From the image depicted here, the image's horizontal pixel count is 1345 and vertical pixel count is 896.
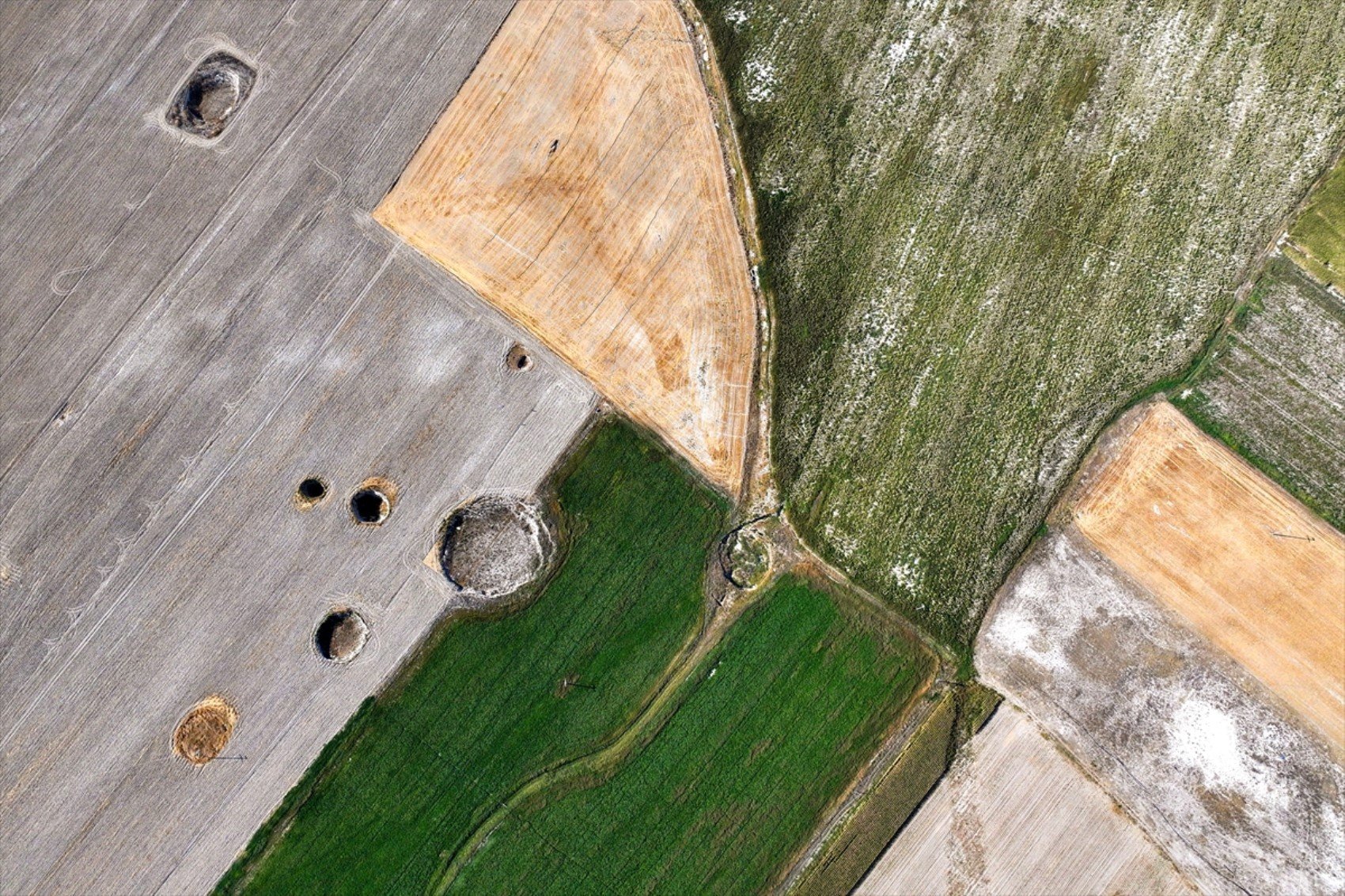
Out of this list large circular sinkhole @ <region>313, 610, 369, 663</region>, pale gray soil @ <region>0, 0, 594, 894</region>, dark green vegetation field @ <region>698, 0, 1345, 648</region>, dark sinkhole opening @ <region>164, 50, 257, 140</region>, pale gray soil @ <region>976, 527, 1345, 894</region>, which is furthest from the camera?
dark sinkhole opening @ <region>164, 50, 257, 140</region>

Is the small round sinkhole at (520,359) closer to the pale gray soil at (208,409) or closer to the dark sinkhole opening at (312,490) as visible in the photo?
the pale gray soil at (208,409)

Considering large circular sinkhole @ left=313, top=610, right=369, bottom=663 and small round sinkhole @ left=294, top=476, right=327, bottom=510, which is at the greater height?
small round sinkhole @ left=294, top=476, right=327, bottom=510

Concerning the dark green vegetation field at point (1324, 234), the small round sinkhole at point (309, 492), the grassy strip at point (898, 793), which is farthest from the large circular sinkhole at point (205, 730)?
the dark green vegetation field at point (1324, 234)

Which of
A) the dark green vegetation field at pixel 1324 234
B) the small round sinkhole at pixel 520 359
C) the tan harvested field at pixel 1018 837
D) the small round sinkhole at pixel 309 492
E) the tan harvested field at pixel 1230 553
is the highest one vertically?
the dark green vegetation field at pixel 1324 234

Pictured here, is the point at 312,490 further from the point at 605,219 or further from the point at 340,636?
the point at 605,219

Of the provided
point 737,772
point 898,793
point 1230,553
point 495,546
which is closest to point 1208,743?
point 1230,553

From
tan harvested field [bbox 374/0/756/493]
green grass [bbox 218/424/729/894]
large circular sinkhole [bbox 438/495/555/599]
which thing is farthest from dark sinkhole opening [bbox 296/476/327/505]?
tan harvested field [bbox 374/0/756/493]

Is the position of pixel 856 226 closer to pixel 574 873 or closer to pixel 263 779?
pixel 574 873

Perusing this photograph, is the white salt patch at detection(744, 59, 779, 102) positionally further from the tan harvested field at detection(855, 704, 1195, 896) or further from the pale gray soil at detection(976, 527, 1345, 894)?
the tan harvested field at detection(855, 704, 1195, 896)
